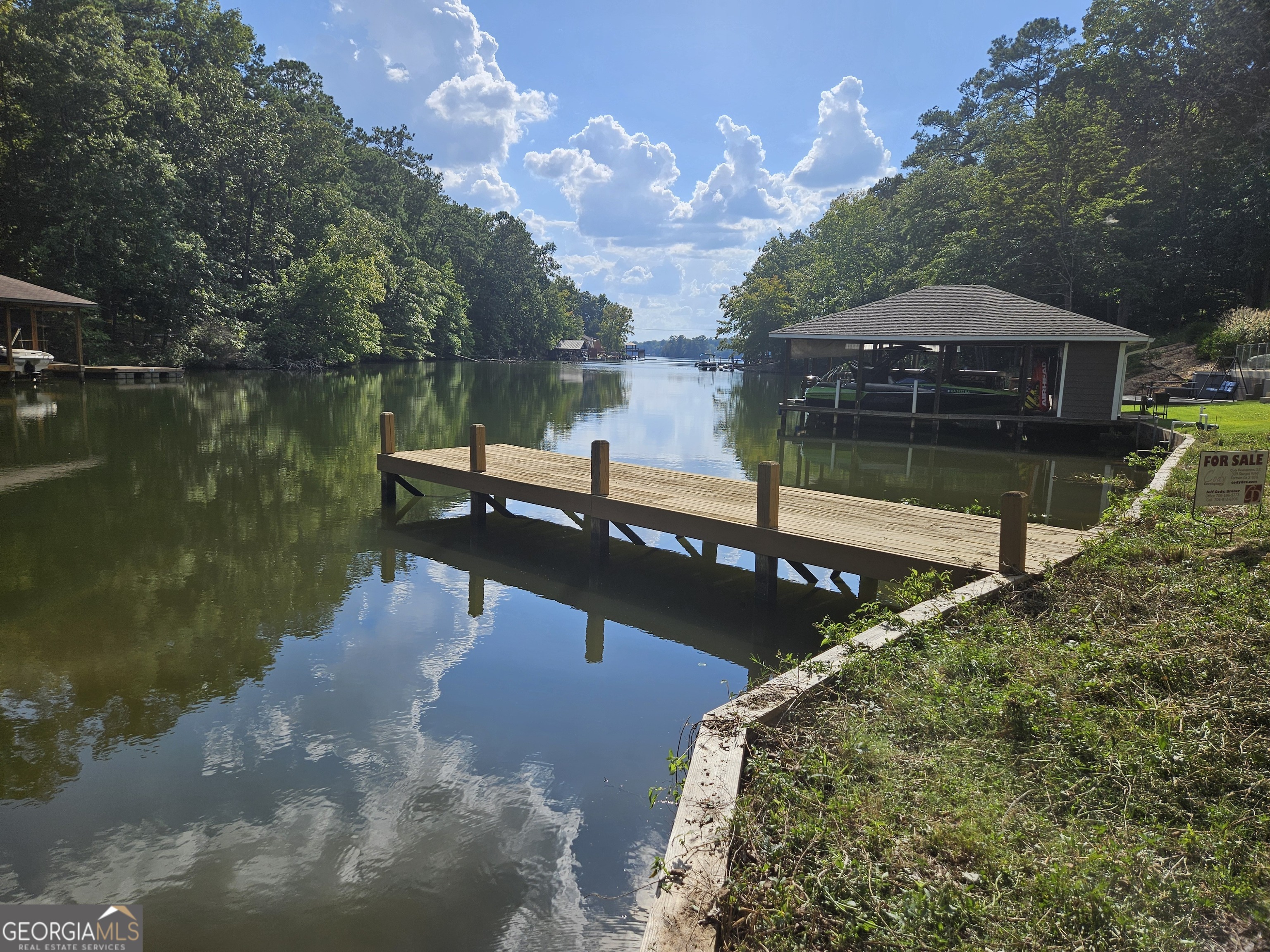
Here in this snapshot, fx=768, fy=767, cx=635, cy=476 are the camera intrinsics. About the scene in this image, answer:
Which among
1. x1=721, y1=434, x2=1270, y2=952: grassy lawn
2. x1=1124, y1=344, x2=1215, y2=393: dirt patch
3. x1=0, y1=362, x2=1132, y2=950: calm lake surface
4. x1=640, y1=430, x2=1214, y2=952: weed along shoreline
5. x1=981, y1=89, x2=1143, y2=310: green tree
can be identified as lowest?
x1=0, y1=362, x2=1132, y2=950: calm lake surface

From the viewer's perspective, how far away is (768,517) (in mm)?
7859

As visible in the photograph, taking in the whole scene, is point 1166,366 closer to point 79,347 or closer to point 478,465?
point 478,465

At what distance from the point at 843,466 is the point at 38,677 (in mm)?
15993

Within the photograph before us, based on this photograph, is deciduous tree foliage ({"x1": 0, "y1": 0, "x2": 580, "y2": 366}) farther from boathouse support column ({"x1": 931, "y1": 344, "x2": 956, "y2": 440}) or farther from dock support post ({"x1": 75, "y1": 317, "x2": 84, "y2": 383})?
boathouse support column ({"x1": 931, "y1": 344, "x2": 956, "y2": 440})

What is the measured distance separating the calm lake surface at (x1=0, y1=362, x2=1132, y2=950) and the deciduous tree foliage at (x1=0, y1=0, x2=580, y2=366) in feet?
89.8

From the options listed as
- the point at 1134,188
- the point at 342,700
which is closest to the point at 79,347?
the point at 342,700

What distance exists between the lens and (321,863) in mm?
4141

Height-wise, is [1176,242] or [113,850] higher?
[1176,242]

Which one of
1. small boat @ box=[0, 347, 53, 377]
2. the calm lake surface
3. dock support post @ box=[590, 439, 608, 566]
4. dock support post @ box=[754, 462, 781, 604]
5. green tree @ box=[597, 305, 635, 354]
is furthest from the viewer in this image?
green tree @ box=[597, 305, 635, 354]

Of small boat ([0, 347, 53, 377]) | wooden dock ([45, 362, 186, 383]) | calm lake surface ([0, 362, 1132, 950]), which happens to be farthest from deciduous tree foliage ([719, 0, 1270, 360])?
small boat ([0, 347, 53, 377])

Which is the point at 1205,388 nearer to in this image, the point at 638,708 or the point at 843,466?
the point at 843,466

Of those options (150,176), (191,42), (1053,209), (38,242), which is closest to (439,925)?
(1053,209)

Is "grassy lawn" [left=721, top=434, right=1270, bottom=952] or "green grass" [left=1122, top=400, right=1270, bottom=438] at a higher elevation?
"green grass" [left=1122, top=400, right=1270, bottom=438]

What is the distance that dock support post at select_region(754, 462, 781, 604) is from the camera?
7773 millimetres
